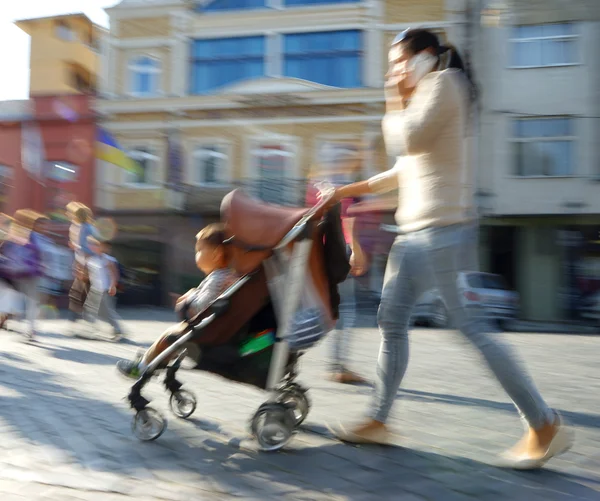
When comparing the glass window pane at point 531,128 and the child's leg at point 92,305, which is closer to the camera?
the child's leg at point 92,305

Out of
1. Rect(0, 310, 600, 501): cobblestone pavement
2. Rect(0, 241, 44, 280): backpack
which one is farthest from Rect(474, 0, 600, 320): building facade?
Rect(0, 310, 600, 501): cobblestone pavement

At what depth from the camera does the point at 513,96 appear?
20.2 metres

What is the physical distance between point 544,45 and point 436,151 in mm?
18783

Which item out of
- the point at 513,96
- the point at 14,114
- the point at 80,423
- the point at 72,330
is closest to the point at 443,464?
the point at 80,423

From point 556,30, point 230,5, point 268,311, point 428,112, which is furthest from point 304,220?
point 230,5

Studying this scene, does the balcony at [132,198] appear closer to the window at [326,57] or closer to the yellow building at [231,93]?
the yellow building at [231,93]

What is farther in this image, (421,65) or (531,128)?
(531,128)

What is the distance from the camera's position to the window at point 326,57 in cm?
2239

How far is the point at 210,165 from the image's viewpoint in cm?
2341

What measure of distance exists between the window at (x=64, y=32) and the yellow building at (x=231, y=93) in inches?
122

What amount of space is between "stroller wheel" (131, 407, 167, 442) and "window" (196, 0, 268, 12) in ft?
70.2

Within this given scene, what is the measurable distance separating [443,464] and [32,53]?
87.8 ft

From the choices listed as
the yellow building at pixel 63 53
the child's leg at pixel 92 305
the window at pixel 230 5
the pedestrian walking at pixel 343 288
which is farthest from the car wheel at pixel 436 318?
the yellow building at pixel 63 53

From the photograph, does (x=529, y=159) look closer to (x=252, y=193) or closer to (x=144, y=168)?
(x=252, y=193)
